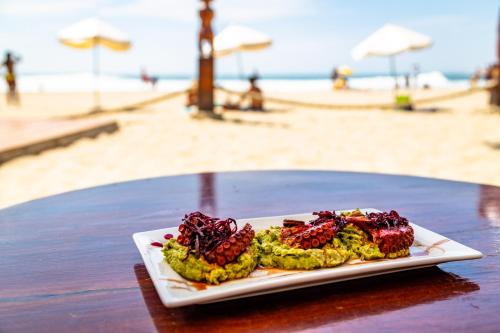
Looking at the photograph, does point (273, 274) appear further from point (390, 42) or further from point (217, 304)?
point (390, 42)

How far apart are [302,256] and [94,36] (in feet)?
43.6

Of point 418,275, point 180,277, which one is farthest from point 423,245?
point 180,277

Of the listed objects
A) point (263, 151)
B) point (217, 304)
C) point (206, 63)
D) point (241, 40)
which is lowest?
point (263, 151)

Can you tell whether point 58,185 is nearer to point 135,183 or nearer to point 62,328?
point 135,183

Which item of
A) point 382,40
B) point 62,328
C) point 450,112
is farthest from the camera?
point 382,40

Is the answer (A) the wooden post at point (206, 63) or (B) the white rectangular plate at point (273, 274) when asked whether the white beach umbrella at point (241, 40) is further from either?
(B) the white rectangular plate at point (273, 274)

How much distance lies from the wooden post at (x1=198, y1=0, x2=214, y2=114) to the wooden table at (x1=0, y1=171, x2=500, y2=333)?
859cm

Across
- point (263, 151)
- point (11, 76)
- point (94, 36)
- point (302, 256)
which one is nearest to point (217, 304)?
point (302, 256)

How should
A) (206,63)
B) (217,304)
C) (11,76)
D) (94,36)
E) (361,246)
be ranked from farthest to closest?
(11,76)
(94,36)
(206,63)
(361,246)
(217,304)

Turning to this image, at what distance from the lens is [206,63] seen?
10117 millimetres

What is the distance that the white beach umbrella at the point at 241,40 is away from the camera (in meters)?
14.4

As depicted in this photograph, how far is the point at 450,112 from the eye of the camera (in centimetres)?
1184

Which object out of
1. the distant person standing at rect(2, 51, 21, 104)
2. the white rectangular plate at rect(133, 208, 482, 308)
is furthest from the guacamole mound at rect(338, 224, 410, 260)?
the distant person standing at rect(2, 51, 21, 104)

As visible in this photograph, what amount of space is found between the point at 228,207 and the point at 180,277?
0.62 metres
